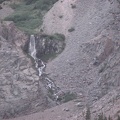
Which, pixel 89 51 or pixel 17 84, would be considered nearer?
pixel 17 84

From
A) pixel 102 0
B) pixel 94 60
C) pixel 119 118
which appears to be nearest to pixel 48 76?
pixel 94 60

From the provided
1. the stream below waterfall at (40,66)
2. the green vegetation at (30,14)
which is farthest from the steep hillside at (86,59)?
the green vegetation at (30,14)

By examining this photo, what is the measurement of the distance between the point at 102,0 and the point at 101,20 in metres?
A: 3.61

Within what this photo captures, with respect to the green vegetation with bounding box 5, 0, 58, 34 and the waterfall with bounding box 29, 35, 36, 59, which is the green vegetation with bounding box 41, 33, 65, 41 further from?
the green vegetation with bounding box 5, 0, 58, 34

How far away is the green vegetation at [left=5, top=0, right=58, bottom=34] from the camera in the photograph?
171 ft

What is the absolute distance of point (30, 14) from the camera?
182 ft

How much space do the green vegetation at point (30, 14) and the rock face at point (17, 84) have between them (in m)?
5.60

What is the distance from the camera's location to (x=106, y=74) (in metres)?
40.9

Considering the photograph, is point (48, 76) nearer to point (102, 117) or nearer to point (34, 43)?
point (34, 43)

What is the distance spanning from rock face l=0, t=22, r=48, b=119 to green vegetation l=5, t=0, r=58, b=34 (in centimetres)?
560

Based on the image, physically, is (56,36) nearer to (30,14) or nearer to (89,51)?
(89,51)

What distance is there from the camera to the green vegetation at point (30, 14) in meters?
52.2

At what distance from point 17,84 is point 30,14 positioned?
1404 centimetres

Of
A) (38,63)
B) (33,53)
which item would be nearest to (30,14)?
(33,53)
